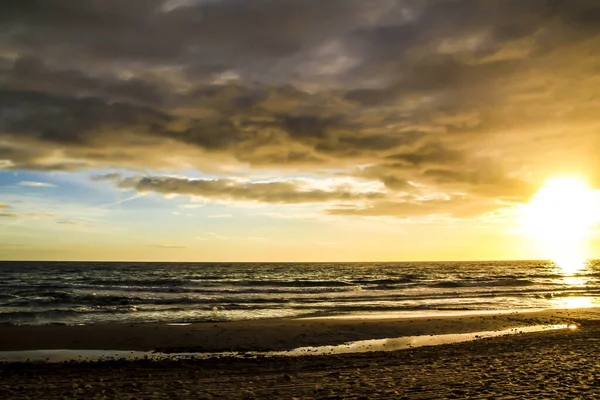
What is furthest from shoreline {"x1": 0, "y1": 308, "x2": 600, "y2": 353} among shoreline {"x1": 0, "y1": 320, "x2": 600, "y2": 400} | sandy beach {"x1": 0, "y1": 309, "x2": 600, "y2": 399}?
shoreline {"x1": 0, "y1": 320, "x2": 600, "y2": 400}

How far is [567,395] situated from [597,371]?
333 cm

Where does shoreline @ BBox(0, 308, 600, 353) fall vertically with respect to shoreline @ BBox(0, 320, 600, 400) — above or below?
below

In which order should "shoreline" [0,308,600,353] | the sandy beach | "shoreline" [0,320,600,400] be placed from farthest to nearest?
1. "shoreline" [0,308,600,353]
2. the sandy beach
3. "shoreline" [0,320,600,400]

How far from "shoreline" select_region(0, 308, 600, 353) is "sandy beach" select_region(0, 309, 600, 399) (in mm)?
51

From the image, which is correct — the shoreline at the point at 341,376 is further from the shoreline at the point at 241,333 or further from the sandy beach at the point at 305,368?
the shoreline at the point at 241,333

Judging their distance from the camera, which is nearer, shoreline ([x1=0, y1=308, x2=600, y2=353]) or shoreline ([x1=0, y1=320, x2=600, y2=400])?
shoreline ([x1=0, y1=320, x2=600, y2=400])

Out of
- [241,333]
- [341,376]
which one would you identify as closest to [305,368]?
[341,376]

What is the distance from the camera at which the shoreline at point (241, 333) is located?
18109mm

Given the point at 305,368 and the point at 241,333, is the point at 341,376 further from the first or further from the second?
the point at 241,333

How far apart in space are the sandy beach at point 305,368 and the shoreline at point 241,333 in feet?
0.17

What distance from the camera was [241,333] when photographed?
20.8m

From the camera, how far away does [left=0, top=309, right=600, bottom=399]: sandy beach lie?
35.0 ft

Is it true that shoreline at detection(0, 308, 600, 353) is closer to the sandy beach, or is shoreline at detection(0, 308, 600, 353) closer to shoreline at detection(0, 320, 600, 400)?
the sandy beach

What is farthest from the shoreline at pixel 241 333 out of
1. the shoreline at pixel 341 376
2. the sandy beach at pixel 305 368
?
the shoreline at pixel 341 376
